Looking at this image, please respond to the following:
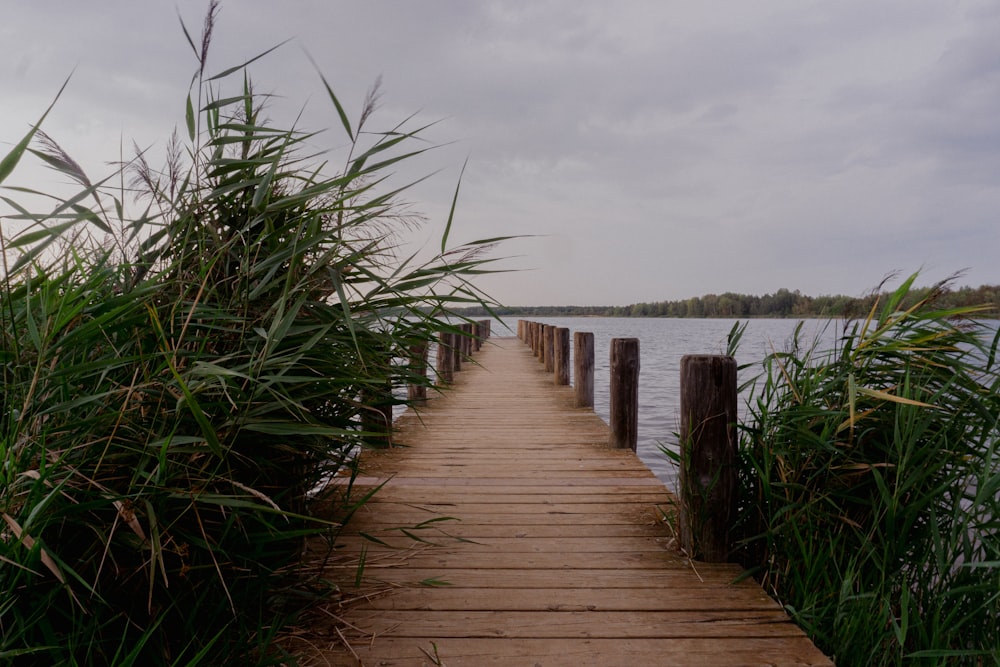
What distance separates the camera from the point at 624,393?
4598mm

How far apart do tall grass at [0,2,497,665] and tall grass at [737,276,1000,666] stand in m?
1.51

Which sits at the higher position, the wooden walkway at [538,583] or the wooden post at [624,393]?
the wooden post at [624,393]

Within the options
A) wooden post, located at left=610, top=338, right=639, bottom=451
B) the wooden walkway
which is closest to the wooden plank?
the wooden walkway

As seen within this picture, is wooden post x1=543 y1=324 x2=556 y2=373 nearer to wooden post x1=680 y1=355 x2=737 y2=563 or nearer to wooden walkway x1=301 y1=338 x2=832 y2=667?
wooden walkway x1=301 y1=338 x2=832 y2=667

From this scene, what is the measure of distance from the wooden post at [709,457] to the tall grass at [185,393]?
113 centimetres

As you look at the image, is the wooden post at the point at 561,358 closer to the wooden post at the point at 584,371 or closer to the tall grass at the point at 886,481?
the wooden post at the point at 584,371

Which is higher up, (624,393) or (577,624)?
(624,393)

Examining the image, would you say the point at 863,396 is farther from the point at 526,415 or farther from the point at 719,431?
the point at 526,415

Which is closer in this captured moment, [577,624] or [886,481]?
[577,624]

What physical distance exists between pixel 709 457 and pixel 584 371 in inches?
166

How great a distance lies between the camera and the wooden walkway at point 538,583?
1850 mm

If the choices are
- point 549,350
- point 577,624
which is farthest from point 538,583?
point 549,350

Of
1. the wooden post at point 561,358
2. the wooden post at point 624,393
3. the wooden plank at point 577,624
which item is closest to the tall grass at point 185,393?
the wooden plank at point 577,624

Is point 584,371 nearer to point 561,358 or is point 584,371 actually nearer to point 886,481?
point 561,358
